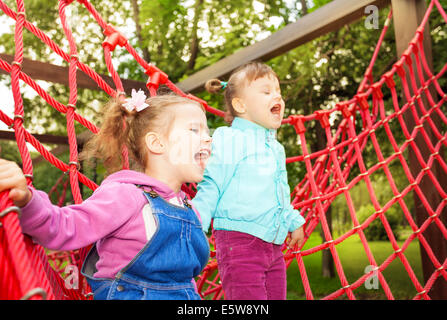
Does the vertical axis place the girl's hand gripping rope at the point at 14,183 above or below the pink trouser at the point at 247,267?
above

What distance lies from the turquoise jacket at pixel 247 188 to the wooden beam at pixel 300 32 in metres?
0.96

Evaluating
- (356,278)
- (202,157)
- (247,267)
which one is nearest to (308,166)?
(247,267)

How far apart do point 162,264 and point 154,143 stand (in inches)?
12.3

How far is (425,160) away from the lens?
2014mm

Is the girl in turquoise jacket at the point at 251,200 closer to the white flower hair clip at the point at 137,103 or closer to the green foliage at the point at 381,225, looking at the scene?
the white flower hair clip at the point at 137,103

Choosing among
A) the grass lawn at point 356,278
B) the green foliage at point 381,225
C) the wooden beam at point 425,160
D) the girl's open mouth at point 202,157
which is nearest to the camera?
the girl's open mouth at point 202,157

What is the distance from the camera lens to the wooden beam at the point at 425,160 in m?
1.92

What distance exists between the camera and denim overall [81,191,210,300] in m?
0.87

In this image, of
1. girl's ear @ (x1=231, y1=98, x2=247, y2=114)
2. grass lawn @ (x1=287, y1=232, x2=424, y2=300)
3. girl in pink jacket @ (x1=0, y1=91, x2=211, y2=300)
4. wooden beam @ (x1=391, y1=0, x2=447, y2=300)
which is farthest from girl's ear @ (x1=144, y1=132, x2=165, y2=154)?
grass lawn @ (x1=287, y1=232, x2=424, y2=300)

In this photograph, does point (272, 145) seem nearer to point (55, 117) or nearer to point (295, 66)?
point (295, 66)

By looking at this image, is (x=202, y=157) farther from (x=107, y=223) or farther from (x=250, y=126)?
(x=250, y=126)

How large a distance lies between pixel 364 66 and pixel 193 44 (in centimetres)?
198

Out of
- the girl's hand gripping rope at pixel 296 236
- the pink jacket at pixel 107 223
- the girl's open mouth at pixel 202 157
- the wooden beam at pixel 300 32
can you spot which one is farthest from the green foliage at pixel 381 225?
the pink jacket at pixel 107 223
